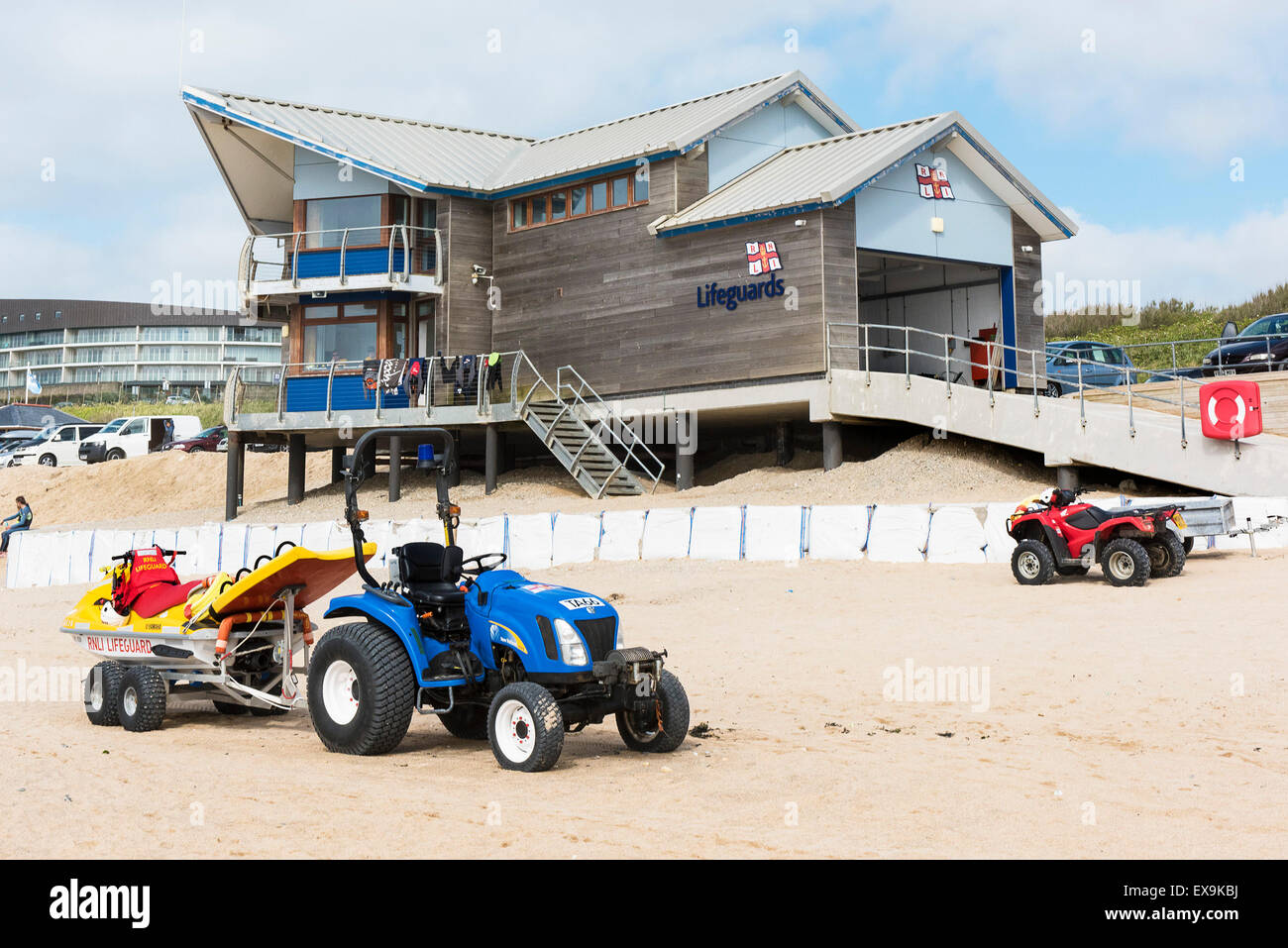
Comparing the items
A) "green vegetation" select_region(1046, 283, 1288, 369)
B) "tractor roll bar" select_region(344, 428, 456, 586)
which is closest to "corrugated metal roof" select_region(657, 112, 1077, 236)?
"tractor roll bar" select_region(344, 428, 456, 586)

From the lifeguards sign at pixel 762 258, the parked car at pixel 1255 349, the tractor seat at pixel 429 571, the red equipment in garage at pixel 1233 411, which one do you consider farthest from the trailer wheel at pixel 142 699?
the parked car at pixel 1255 349

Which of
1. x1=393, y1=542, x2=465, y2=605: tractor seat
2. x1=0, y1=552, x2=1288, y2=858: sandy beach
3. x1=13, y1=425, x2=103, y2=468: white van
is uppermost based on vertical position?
x1=13, y1=425, x2=103, y2=468: white van

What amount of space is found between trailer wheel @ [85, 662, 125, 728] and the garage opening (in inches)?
800

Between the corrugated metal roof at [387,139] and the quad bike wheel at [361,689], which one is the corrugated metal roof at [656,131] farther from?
the quad bike wheel at [361,689]

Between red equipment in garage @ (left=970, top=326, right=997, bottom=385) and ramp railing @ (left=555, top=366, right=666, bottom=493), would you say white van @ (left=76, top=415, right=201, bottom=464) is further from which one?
red equipment in garage @ (left=970, top=326, right=997, bottom=385)

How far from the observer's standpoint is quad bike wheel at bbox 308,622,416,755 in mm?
8609

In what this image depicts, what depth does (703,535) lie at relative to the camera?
64.3 feet

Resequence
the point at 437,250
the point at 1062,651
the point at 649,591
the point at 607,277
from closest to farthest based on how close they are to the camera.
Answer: the point at 1062,651
the point at 649,591
the point at 607,277
the point at 437,250

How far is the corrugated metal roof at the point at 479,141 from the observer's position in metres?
28.7

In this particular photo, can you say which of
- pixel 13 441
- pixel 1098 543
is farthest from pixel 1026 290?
pixel 13 441
